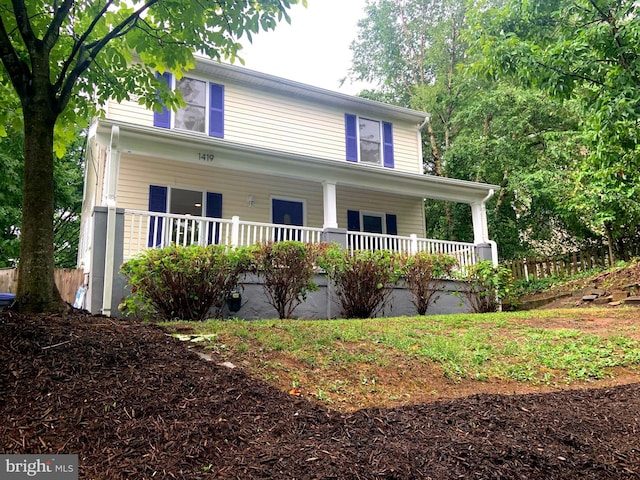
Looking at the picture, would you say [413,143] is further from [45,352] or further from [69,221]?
[69,221]

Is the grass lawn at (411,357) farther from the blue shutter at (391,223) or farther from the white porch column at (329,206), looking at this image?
the blue shutter at (391,223)

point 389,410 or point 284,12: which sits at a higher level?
point 284,12

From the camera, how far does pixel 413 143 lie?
1473 centimetres

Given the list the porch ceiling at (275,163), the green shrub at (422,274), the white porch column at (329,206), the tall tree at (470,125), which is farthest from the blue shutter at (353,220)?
the tall tree at (470,125)

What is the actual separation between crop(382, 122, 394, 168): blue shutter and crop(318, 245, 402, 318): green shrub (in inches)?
233

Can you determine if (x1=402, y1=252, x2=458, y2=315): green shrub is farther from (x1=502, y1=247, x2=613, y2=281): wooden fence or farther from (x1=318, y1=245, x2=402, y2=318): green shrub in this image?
(x1=502, y1=247, x2=613, y2=281): wooden fence

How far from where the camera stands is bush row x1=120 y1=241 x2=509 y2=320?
6.64m

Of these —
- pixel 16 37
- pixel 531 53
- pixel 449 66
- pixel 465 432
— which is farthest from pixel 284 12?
pixel 449 66

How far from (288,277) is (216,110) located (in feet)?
19.5

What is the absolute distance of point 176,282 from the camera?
6641mm

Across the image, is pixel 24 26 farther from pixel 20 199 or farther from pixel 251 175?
pixel 20 199

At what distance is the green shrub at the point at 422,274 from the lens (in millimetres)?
9312

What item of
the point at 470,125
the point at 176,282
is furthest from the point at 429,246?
the point at 470,125

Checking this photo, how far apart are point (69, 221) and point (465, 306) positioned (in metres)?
17.2
